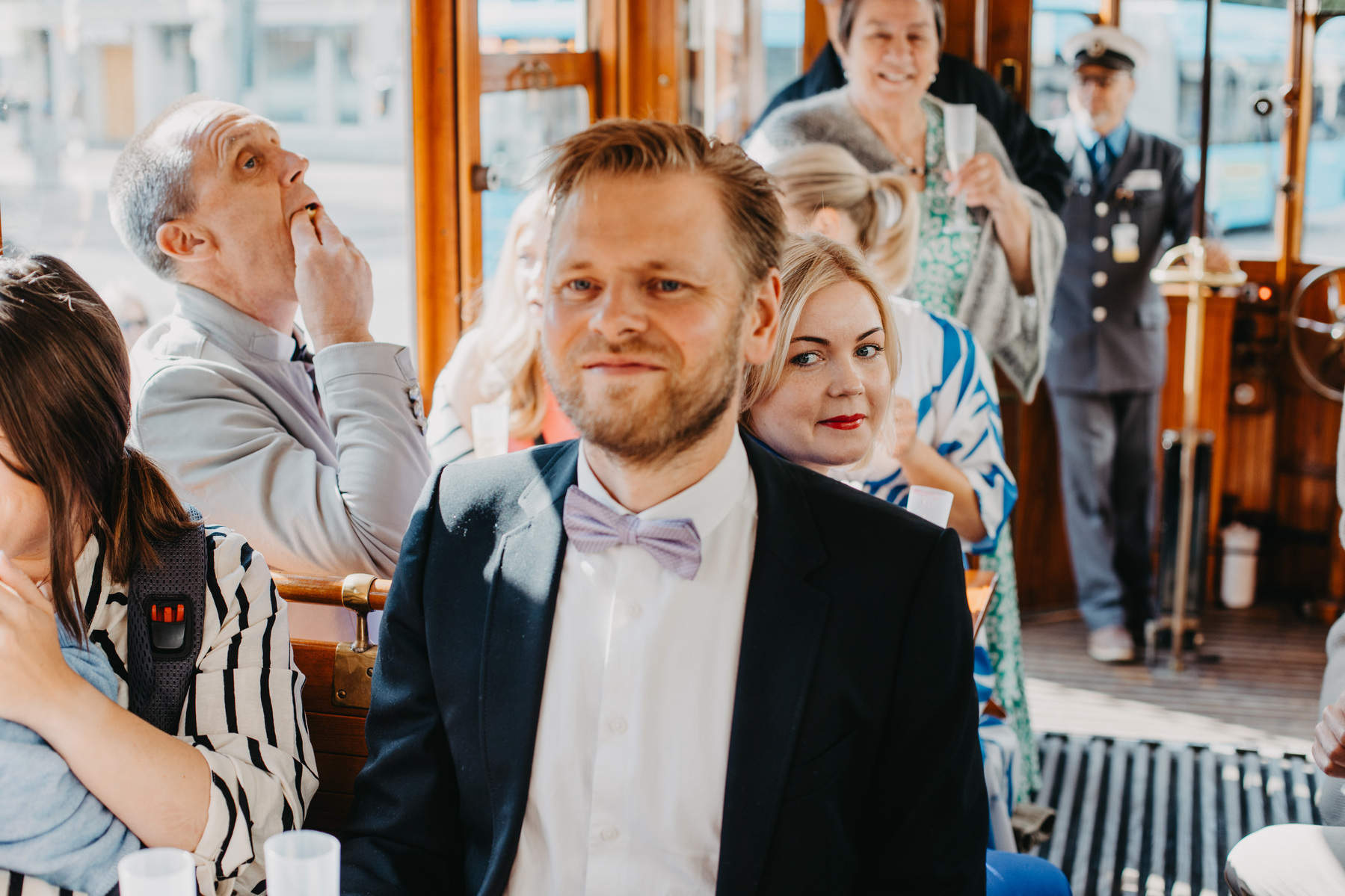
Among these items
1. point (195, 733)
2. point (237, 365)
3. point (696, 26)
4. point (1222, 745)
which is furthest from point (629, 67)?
point (195, 733)

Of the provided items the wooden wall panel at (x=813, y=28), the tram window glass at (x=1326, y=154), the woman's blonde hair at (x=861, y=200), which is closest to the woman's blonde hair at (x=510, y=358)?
the woman's blonde hair at (x=861, y=200)

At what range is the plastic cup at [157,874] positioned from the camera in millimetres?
956

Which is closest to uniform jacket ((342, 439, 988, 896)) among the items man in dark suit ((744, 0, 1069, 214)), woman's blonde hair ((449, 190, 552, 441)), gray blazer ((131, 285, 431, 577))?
gray blazer ((131, 285, 431, 577))

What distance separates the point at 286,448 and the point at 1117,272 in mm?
3636

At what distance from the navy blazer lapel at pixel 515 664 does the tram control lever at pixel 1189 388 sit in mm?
3625

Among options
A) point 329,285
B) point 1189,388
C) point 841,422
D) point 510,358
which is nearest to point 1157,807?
point 1189,388

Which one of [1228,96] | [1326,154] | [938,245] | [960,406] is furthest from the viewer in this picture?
[1228,96]

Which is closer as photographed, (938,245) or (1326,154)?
(938,245)

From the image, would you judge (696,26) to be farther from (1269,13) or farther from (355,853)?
(355,853)

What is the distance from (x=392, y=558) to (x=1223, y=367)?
410 cm

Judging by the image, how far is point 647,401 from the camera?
1227mm

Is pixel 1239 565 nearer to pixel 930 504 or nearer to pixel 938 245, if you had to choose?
pixel 938 245

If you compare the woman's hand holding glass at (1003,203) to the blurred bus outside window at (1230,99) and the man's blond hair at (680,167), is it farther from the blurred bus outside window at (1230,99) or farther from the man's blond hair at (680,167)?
the man's blond hair at (680,167)

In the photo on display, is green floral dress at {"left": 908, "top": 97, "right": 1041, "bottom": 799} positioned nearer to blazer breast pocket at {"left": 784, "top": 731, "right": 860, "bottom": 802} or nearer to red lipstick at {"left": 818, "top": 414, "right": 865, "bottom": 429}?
red lipstick at {"left": 818, "top": 414, "right": 865, "bottom": 429}
